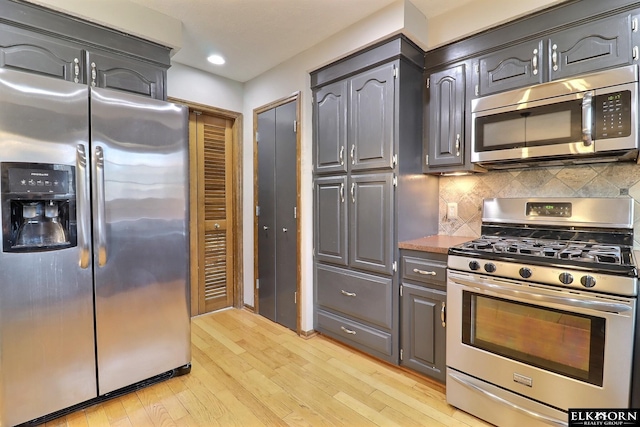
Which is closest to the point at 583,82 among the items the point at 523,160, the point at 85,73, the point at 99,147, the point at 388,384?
the point at 523,160

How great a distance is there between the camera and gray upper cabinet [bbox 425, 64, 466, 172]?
219cm

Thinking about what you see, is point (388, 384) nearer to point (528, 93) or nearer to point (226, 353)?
point (226, 353)

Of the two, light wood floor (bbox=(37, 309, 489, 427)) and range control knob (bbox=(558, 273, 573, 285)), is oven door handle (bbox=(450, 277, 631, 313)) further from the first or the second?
light wood floor (bbox=(37, 309, 489, 427))

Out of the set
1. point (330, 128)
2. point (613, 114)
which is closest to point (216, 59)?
point (330, 128)

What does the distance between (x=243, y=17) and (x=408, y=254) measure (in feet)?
6.78

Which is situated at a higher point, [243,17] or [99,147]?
[243,17]

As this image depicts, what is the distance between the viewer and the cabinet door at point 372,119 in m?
2.20

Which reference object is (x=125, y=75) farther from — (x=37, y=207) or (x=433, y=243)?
(x=433, y=243)

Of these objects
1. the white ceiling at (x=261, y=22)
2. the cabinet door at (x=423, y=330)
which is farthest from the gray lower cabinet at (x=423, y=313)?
the white ceiling at (x=261, y=22)

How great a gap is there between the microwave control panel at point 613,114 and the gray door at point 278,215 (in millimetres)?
2098

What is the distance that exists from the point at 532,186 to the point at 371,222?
3.71 feet

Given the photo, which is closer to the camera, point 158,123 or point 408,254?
point 158,123

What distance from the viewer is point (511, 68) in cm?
197

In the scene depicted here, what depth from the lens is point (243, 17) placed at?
7.32 feet
